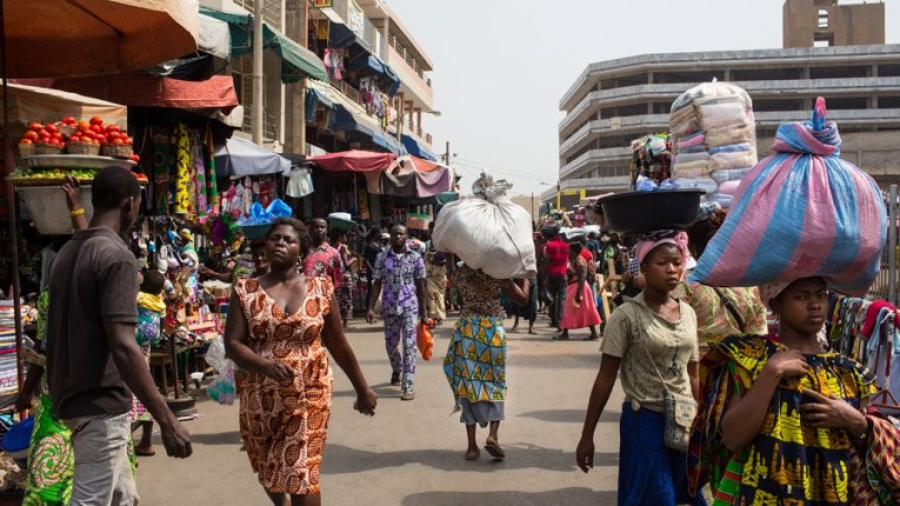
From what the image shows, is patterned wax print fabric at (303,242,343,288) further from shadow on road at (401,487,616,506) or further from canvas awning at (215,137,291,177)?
shadow on road at (401,487,616,506)

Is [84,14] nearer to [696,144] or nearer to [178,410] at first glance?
[178,410]

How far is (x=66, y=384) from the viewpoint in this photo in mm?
3309

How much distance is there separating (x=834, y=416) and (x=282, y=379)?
8.03 feet

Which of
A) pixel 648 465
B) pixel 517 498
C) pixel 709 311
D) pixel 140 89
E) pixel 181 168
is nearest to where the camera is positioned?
pixel 648 465

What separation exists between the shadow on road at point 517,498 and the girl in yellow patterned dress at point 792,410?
2.69 meters

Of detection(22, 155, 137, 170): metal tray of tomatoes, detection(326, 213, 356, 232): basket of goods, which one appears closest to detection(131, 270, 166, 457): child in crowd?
detection(22, 155, 137, 170): metal tray of tomatoes

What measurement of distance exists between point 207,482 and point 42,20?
3318mm

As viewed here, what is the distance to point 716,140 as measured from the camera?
6348mm

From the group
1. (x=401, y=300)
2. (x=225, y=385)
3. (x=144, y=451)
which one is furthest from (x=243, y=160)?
(x=144, y=451)

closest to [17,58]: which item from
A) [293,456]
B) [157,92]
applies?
[157,92]

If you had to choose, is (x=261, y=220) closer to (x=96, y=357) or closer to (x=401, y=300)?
(x=401, y=300)

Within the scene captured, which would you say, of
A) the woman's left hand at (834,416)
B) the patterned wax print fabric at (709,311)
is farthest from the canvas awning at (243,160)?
the woman's left hand at (834,416)

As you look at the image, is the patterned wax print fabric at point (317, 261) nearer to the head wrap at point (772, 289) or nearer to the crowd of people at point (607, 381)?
the crowd of people at point (607, 381)

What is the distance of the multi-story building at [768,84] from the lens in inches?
2744
